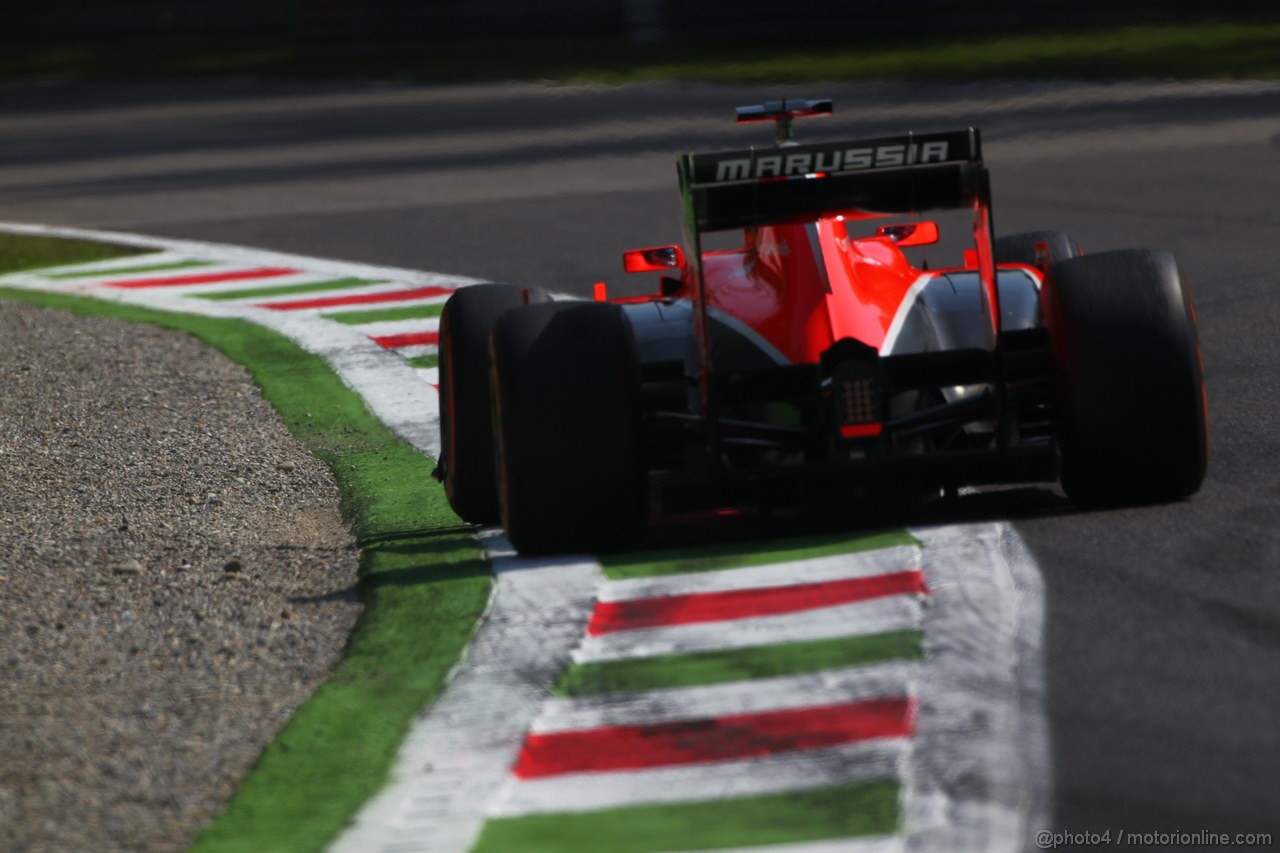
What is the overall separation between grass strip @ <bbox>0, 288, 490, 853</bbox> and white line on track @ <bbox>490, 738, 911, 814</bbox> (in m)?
0.40

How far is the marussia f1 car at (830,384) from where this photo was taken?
5887 millimetres

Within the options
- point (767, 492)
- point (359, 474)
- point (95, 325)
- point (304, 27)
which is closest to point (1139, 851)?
point (767, 492)

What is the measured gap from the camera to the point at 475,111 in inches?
957

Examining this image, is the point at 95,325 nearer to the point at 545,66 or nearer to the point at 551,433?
the point at 551,433

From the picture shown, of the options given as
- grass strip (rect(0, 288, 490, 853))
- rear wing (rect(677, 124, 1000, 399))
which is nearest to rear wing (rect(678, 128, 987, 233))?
rear wing (rect(677, 124, 1000, 399))

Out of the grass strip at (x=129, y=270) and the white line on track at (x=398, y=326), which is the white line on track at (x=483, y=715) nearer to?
the white line on track at (x=398, y=326)

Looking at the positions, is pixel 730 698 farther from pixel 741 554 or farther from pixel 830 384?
pixel 830 384

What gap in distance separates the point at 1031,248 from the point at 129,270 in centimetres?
870

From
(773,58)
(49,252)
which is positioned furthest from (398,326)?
(773,58)

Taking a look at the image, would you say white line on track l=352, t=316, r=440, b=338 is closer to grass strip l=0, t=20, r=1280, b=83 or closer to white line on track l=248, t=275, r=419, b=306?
white line on track l=248, t=275, r=419, b=306

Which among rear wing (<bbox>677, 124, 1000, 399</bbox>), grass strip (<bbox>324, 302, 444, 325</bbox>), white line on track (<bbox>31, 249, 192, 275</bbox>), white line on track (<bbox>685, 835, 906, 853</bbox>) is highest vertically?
rear wing (<bbox>677, 124, 1000, 399</bbox>)

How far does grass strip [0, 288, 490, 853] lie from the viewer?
4250 mm

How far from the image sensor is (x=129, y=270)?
14.6 metres

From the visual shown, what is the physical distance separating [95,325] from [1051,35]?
14889mm
